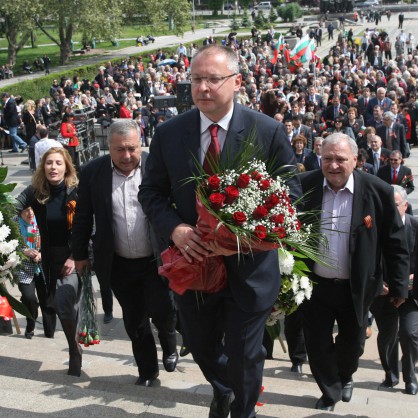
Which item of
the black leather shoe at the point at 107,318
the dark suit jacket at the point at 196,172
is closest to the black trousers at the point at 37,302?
the black leather shoe at the point at 107,318

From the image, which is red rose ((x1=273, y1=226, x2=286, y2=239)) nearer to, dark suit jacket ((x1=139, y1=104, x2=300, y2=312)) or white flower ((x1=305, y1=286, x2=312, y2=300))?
dark suit jacket ((x1=139, y1=104, x2=300, y2=312))

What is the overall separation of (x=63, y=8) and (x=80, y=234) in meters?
37.8

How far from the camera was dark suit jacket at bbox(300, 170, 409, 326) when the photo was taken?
495 centimetres

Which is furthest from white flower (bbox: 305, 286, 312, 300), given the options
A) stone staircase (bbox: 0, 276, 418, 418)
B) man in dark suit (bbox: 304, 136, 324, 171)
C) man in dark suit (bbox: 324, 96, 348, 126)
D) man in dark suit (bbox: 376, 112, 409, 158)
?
man in dark suit (bbox: 324, 96, 348, 126)

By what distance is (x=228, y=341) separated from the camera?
13.3 ft

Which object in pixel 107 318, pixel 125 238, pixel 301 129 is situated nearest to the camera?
pixel 125 238

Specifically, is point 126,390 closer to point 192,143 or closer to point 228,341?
point 228,341

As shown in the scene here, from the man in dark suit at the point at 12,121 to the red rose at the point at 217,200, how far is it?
19.9m

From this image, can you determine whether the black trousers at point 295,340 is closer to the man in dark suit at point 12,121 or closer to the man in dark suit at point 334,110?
the man in dark suit at point 334,110

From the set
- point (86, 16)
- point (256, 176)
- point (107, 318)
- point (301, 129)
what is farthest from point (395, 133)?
point (86, 16)

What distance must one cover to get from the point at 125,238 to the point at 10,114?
1852 cm

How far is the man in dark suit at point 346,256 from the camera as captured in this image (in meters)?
4.98

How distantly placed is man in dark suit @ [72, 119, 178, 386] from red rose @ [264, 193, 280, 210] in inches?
67.1

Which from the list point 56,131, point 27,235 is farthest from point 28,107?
point 27,235
